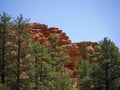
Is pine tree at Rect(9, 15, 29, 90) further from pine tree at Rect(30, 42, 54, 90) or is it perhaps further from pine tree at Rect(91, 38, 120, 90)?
pine tree at Rect(91, 38, 120, 90)

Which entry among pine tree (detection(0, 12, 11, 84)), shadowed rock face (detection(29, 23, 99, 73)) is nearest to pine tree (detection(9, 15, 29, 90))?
pine tree (detection(0, 12, 11, 84))

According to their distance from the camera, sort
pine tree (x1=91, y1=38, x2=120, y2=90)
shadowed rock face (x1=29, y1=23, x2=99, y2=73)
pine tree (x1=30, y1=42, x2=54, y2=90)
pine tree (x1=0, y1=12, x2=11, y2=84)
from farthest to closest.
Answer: shadowed rock face (x1=29, y1=23, x2=99, y2=73)
pine tree (x1=30, y1=42, x2=54, y2=90)
pine tree (x1=91, y1=38, x2=120, y2=90)
pine tree (x1=0, y1=12, x2=11, y2=84)

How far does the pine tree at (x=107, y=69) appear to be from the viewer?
1246 inches

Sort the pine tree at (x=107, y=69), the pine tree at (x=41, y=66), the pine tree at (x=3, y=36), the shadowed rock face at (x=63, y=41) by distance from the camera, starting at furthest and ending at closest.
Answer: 1. the shadowed rock face at (x=63, y=41)
2. the pine tree at (x=41, y=66)
3. the pine tree at (x=107, y=69)
4. the pine tree at (x=3, y=36)

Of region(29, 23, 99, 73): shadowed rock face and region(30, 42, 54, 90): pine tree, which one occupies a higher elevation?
region(29, 23, 99, 73): shadowed rock face

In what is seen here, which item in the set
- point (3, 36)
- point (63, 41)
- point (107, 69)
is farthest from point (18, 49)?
point (63, 41)

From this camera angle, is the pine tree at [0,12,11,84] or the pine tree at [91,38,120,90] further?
the pine tree at [91,38,120,90]

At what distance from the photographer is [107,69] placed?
32.1 meters

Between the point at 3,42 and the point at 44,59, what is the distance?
10280 millimetres

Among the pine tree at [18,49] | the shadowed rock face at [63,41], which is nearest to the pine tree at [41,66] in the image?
the pine tree at [18,49]

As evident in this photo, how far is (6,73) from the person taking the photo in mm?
26328

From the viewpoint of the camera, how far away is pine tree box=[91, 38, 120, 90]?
3164cm

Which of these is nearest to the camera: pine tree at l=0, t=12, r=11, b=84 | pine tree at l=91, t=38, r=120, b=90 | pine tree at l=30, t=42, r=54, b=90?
pine tree at l=0, t=12, r=11, b=84

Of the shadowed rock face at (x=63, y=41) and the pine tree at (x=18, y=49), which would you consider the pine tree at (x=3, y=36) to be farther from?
the shadowed rock face at (x=63, y=41)
